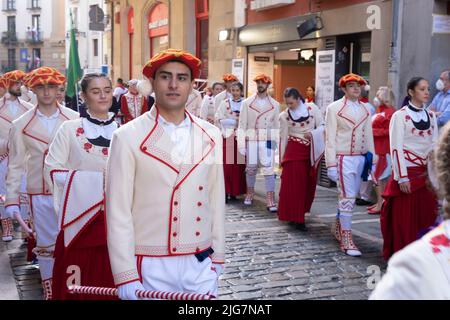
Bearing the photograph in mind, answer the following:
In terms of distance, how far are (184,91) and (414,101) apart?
3.86 meters

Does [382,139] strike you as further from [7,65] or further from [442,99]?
[7,65]

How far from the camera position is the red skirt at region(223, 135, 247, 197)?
10.3 meters

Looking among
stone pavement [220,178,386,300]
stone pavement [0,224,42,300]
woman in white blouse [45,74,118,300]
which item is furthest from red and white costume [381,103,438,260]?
stone pavement [0,224,42,300]

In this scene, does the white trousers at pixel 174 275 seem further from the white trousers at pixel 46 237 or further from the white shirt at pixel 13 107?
the white shirt at pixel 13 107

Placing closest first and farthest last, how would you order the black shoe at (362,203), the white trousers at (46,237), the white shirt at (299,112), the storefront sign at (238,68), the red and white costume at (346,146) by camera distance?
the white trousers at (46,237)
the red and white costume at (346,146)
the white shirt at (299,112)
the black shoe at (362,203)
the storefront sign at (238,68)

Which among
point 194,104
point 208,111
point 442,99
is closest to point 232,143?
point 208,111

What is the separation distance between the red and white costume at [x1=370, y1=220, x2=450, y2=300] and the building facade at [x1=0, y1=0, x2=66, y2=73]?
2459 inches

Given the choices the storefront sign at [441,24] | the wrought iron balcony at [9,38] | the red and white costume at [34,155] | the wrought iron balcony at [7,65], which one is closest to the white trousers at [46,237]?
the red and white costume at [34,155]

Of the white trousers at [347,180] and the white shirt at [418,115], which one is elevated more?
the white shirt at [418,115]

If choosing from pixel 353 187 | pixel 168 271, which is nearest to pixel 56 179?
pixel 168 271

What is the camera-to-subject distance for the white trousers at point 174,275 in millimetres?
3016

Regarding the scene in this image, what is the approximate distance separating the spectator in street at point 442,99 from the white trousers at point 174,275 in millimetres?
6245

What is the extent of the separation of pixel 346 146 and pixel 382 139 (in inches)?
87.5
